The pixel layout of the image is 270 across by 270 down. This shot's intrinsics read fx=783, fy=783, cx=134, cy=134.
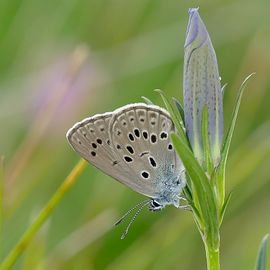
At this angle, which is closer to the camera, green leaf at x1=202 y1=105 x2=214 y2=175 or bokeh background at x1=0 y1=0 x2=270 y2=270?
green leaf at x1=202 y1=105 x2=214 y2=175

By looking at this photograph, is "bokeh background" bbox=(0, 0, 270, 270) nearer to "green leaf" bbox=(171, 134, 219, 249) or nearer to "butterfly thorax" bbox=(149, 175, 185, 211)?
"butterfly thorax" bbox=(149, 175, 185, 211)

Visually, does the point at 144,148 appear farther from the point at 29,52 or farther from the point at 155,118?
the point at 29,52

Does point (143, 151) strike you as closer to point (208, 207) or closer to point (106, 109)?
point (208, 207)

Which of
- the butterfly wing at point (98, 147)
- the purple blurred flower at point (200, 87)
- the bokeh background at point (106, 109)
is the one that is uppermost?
the purple blurred flower at point (200, 87)

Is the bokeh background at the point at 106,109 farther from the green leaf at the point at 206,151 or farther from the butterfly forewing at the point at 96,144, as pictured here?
the green leaf at the point at 206,151

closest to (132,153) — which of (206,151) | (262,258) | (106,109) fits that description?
(206,151)

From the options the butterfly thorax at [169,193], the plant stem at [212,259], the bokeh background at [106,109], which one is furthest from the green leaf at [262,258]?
the bokeh background at [106,109]

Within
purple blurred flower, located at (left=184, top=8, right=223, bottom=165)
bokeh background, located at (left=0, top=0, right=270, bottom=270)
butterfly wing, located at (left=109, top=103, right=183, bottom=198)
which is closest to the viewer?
purple blurred flower, located at (left=184, top=8, right=223, bottom=165)

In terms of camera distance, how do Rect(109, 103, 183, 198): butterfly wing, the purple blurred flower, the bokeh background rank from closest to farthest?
the purple blurred flower, Rect(109, 103, 183, 198): butterfly wing, the bokeh background

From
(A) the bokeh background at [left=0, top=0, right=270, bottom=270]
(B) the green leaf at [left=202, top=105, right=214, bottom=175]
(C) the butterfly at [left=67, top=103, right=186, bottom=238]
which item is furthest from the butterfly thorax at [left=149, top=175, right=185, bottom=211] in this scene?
(A) the bokeh background at [left=0, top=0, right=270, bottom=270]
